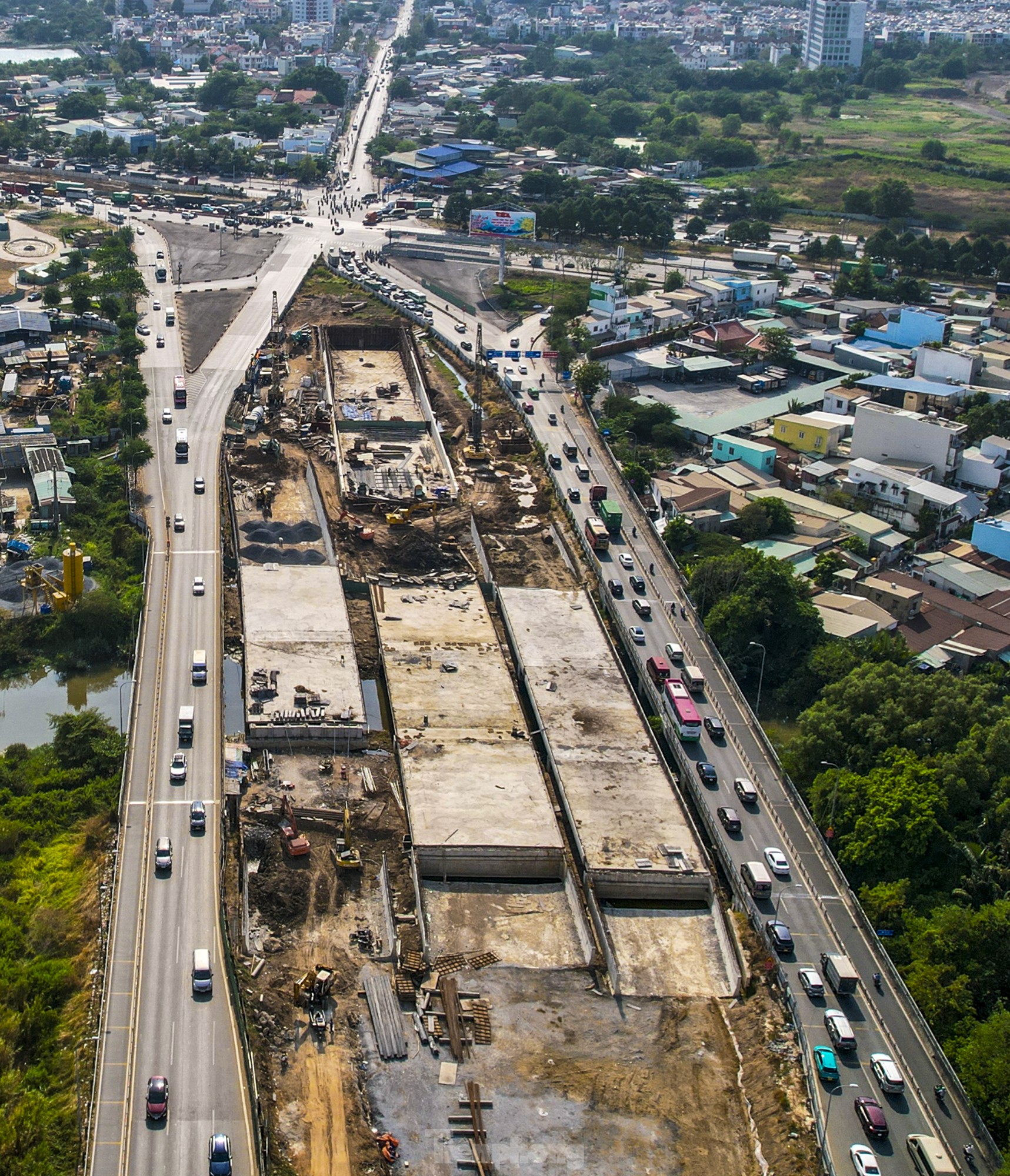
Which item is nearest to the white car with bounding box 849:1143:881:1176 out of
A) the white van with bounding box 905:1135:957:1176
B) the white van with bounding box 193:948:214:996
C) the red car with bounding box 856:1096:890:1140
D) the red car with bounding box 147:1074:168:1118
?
the red car with bounding box 856:1096:890:1140

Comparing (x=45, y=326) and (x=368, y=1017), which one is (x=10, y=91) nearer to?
(x=45, y=326)

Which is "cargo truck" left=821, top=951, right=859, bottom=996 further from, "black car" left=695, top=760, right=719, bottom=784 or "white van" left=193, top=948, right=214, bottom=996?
"white van" left=193, top=948, right=214, bottom=996

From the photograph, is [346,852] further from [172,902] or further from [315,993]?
[315,993]

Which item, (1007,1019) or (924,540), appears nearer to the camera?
(1007,1019)

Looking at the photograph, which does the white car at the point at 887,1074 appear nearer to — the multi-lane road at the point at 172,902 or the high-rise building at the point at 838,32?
the multi-lane road at the point at 172,902

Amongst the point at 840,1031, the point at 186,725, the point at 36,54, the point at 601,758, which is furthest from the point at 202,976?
the point at 36,54

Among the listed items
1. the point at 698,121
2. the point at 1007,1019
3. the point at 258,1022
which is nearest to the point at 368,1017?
the point at 258,1022
